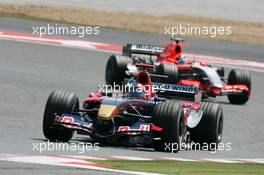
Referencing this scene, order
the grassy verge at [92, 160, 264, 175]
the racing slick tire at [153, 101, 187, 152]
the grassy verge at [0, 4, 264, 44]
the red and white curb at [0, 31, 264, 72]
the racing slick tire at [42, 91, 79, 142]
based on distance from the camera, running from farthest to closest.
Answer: the grassy verge at [0, 4, 264, 44]
the red and white curb at [0, 31, 264, 72]
the racing slick tire at [42, 91, 79, 142]
the racing slick tire at [153, 101, 187, 152]
the grassy verge at [92, 160, 264, 175]

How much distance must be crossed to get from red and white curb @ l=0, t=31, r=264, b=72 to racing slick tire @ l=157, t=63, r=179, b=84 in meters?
6.64

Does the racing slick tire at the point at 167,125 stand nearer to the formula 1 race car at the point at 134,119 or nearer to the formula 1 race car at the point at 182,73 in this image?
the formula 1 race car at the point at 134,119

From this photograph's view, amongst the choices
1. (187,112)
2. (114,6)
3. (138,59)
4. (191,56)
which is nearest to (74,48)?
(191,56)

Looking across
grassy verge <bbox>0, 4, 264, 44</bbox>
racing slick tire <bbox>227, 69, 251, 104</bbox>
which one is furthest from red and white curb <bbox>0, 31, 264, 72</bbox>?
racing slick tire <bbox>227, 69, 251, 104</bbox>

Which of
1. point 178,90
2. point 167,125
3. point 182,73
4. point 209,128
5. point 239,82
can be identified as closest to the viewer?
point 167,125

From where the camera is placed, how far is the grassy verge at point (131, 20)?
1321 inches

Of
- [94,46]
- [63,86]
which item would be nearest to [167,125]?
[63,86]

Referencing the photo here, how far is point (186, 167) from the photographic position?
1178cm

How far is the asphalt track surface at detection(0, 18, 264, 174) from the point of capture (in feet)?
46.5

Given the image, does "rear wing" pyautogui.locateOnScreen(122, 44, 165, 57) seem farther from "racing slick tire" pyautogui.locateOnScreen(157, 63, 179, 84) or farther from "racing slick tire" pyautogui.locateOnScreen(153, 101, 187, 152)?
"racing slick tire" pyautogui.locateOnScreen(153, 101, 187, 152)

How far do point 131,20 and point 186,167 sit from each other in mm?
23674

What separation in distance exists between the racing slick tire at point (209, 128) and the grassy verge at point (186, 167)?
2278 mm

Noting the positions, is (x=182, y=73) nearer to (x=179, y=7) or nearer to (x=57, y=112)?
(x=57, y=112)

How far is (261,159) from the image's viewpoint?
14.0m
